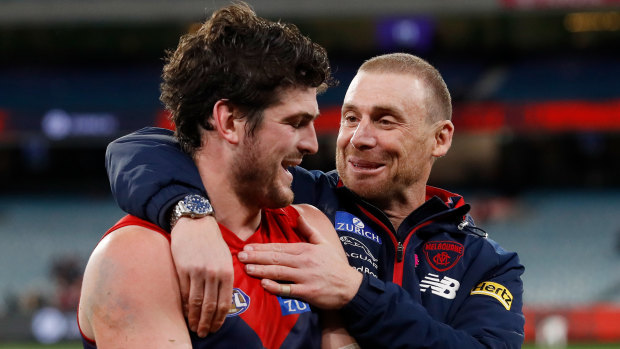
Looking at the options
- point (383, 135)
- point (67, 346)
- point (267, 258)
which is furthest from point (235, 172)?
point (67, 346)

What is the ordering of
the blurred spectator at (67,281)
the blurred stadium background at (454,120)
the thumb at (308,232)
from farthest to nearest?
1. the blurred stadium background at (454,120)
2. the blurred spectator at (67,281)
3. the thumb at (308,232)

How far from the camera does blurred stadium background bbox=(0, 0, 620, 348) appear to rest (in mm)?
15461

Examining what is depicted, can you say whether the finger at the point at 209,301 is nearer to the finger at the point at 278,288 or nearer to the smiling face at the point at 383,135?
the finger at the point at 278,288

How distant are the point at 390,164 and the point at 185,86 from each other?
48.7 inches

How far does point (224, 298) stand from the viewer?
2545 mm

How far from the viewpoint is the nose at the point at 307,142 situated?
2.84 metres

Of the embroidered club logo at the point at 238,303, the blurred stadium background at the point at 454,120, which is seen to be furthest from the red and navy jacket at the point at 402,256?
the blurred stadium background at the point at 454,120

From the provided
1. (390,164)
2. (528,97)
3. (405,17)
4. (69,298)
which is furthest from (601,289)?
(390,164)

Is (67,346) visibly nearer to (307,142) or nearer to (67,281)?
(67,281)

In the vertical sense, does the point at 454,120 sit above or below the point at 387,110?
above

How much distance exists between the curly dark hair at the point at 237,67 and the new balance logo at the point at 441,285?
3.45 feet

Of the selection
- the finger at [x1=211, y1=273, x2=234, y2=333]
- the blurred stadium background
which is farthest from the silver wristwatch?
the blurred stadium background

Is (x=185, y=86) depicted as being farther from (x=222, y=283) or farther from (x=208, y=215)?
(x=222, y=283)

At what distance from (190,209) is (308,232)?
516 mm
